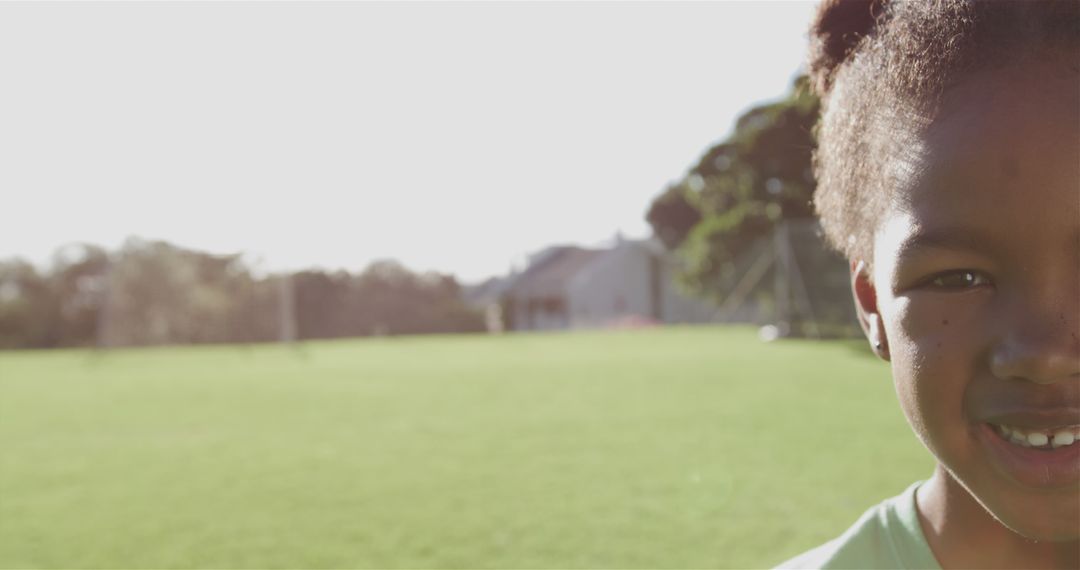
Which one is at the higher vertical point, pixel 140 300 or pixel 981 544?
pixel 140 300

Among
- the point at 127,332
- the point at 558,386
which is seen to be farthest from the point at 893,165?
the point at 127,332

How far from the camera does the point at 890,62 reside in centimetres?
125

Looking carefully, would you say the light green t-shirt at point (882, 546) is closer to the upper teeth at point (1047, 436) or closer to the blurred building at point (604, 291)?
the upper teeth at point (1047, 436)

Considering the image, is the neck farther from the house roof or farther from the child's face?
the house roof

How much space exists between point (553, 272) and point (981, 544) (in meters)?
39.8

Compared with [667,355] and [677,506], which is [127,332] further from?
[677,506]

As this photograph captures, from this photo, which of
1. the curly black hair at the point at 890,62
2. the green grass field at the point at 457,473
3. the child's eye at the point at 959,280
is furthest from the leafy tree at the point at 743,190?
the child's eye at the point at 959,280

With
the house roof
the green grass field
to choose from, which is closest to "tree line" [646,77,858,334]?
the green grass field

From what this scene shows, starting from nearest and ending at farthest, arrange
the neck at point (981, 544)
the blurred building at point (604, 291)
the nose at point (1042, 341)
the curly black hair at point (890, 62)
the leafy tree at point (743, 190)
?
the nose at point (1042, 341) → the curly black hair at point (890, 62) → the neck at point (981, 544) → the leafy tree at point (743, 190) → the blurred building at point (604, 291)

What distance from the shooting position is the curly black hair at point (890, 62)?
113 cm

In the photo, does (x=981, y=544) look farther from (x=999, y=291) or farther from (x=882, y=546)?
(x=999, y=291)

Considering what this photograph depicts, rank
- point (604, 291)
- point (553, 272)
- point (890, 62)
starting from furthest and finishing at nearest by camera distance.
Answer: point (553, 272) < point (604, 291) < point (890, 62)

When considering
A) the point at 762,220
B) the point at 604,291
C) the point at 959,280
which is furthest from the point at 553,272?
the point at 959,280

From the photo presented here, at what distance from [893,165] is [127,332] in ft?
80.4
